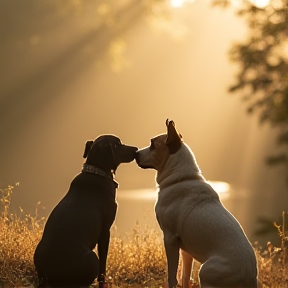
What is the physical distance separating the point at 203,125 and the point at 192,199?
255 feet

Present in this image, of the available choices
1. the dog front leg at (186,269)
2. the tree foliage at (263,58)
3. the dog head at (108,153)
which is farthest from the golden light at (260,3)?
the dog front leg at (186,269)

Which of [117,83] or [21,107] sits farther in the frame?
[117,83]

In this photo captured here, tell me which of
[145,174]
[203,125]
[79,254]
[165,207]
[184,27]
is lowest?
[79,254]

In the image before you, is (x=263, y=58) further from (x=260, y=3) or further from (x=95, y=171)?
(x=95, y=171)

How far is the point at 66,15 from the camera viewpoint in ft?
108

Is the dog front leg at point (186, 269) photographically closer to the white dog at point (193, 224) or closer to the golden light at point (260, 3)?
the white dog at point (193, 224)

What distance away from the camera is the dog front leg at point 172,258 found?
7445mm

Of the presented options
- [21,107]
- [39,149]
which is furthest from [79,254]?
[39,149]

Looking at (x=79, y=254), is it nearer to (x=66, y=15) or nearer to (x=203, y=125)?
(x=66, y=15)

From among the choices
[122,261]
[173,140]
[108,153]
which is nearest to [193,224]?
[173,140]

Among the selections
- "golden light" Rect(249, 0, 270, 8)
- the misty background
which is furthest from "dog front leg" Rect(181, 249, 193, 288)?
"golden light" Rect(249, 0, 270, 8)

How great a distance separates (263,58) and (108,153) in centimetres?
1290

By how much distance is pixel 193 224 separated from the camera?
7227 mm

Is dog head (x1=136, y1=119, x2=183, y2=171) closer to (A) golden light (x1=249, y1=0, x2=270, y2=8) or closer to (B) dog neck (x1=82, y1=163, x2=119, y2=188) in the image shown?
(B) dog neck (x1=82, y1=163, x2=119, y2=188)
